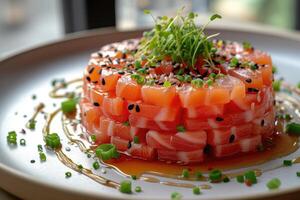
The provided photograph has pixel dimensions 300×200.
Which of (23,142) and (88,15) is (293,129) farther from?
(88,15)

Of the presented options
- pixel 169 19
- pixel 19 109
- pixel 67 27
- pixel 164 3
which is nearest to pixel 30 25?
pixel 67 27

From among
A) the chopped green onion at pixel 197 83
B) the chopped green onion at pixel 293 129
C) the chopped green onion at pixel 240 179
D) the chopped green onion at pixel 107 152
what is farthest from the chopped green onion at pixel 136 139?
the chopped green onion at pixel 293 129

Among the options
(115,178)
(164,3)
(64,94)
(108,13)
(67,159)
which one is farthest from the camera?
(164,3)

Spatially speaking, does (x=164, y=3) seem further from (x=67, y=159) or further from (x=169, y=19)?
(x=67, y=159)

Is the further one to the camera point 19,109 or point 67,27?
point 67,27

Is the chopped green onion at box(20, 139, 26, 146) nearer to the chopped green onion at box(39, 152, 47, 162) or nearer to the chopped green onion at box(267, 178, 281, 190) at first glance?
the chopped green onion at box(39, 152, 47, 162)
